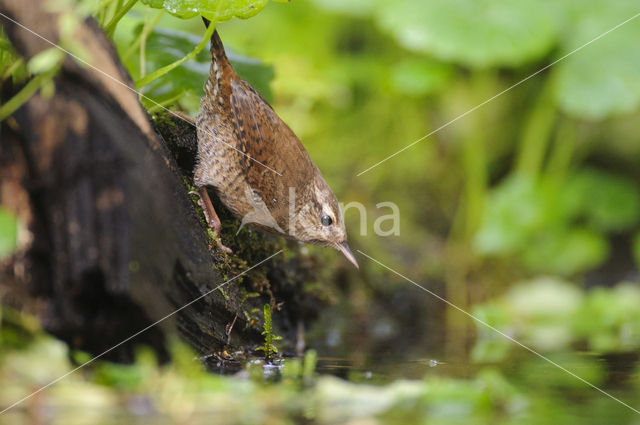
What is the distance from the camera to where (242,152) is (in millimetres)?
2873

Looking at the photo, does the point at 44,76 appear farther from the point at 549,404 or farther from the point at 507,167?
the point at 507,167

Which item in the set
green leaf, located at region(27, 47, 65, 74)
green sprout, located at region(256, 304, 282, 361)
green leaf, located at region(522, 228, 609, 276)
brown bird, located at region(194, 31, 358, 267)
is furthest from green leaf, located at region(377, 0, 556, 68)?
green leaf, located at region(27, 47, 65, 74)

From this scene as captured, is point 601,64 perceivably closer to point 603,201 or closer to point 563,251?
point 603,201

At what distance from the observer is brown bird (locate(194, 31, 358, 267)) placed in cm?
281

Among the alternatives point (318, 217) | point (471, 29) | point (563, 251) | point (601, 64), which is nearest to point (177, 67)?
point (318, 217)

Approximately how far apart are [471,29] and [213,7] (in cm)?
371

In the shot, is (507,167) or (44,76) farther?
(507,167)

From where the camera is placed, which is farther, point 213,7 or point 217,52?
point 217,52

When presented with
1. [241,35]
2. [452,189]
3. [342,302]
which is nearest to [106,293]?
[342,302]

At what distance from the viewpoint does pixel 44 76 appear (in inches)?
74.0

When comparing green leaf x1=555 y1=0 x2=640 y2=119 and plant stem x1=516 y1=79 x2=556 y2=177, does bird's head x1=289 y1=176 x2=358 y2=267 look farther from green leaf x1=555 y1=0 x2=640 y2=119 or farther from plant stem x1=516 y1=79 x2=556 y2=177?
plant stem x1=516 y1=79 x2=556 y2=177

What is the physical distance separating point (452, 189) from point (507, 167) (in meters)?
0.96

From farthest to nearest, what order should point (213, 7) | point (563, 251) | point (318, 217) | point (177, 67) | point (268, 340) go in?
point (563, 251) < point (318, 217) < point (177, 67) < point (268, 340) < point (213, 7)

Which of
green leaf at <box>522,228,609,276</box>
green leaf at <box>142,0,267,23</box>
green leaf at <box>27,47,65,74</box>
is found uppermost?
green leaf at <box>522,228,609,276</box>
